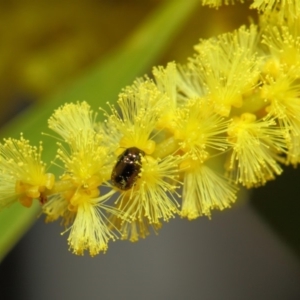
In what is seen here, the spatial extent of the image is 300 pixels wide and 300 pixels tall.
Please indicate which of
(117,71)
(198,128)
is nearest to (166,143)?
(198,128)

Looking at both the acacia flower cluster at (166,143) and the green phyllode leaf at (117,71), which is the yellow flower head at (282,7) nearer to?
the acacia flower cluster at (166,143)

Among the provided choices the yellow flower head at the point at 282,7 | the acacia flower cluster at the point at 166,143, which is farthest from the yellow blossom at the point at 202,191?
the yellow flower head at the point at 282,7

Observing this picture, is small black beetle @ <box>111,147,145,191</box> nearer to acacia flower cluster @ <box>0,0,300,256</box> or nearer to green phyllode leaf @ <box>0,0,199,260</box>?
acacia flower cluster @ <box>0,0,300,256</box>

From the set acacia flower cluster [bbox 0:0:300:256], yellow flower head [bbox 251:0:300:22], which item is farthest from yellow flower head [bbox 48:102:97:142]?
yellow flower head [bbox 251:0:300:22]

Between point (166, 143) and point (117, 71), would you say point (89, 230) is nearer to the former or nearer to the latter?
point (166, 143)

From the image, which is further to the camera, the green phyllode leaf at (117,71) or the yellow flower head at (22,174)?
the green phyllode leaf at (117,71)

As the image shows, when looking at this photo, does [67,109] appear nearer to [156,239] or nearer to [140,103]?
[140,103]

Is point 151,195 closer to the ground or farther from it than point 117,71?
closer to the ground
